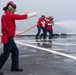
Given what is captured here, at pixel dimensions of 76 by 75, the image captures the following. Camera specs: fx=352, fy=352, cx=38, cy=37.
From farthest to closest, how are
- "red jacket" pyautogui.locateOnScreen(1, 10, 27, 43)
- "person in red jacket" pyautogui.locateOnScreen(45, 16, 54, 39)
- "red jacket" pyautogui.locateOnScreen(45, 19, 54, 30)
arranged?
1. "red jacket" pyautogui.locateOnScreen(45, 19, 54, 30)
2. "person in red jacket" pyautogui.locateOnScreen(45, 16, 54, 39)
3. "red jacket" pyautogui.locateOnScreen(1, 10, 27, 43)

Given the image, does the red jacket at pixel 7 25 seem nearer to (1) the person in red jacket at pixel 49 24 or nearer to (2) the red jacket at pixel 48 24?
(1) the person in red jacket at pixel 49 24

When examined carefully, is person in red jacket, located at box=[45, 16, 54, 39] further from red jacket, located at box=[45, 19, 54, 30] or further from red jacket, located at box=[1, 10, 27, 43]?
red jacket, located at box=[1, 10, 27, 43]

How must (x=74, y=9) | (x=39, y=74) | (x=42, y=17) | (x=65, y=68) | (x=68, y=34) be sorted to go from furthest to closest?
(x=68, y=34) → (x=74, y=9) → (x=42, y=17) → (x=65, y=68) → (x=39, y=74)

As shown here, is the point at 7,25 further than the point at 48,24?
No

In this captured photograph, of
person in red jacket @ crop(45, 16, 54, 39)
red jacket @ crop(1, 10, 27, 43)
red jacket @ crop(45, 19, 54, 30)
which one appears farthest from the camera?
red jacket @ crop(45, 19, 54, 30)

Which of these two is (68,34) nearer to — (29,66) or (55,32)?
(55,32)

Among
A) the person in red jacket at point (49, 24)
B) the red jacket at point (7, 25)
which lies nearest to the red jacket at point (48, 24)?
the person in red jacket at point (49, 24)

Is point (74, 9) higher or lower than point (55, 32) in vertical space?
higher

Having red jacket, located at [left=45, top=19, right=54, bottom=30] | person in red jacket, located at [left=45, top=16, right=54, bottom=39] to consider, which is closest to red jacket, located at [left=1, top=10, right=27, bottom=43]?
person in red jacket, located at [left=45, top=16, right=54, bottom=39]

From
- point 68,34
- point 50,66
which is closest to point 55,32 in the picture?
point 68,34

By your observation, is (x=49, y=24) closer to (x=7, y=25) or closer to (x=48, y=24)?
(x=48, y=24)

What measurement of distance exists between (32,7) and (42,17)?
4.70 ft

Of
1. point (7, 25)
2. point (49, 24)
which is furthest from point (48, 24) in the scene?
point (7, 25)

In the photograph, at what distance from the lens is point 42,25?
→ 21969 mm
